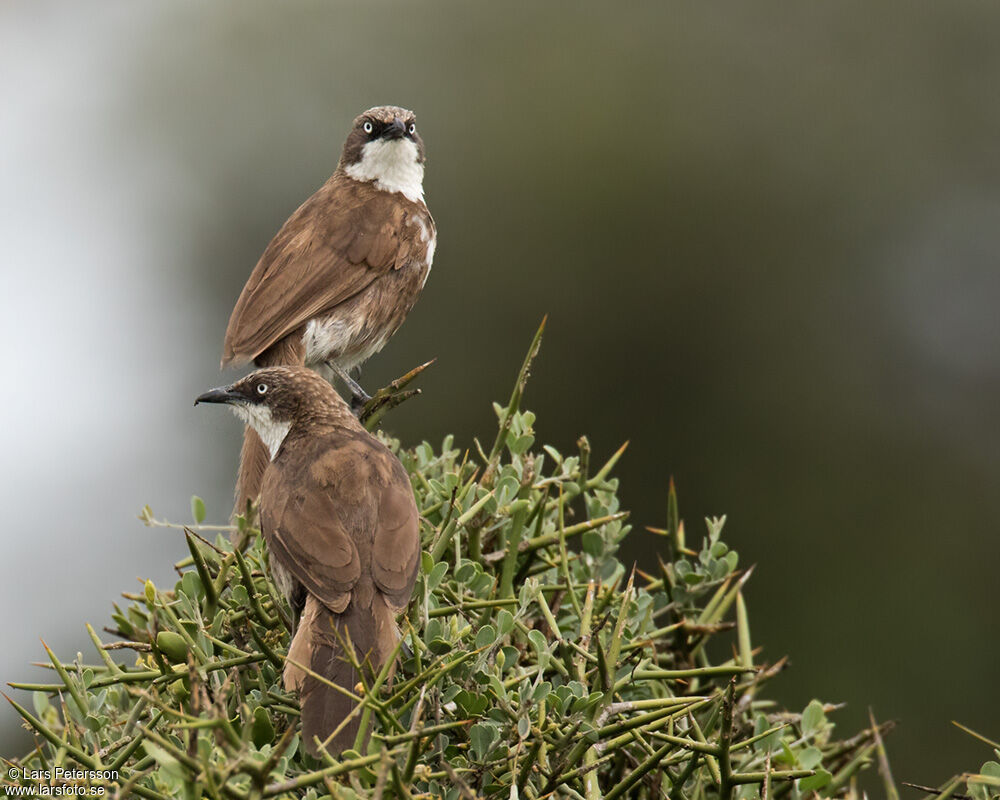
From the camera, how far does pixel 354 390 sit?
391 cm

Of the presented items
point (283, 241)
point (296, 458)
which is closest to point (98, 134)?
point (283, 241)

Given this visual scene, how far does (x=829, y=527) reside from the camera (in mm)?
7027

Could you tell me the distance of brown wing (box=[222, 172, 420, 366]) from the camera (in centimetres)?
380

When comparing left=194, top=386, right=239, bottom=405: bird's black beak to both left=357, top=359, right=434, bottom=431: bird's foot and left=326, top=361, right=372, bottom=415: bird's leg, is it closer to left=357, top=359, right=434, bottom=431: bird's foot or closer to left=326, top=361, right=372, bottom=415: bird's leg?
left=326, top=361, right=372, bottom=415: bird's leg

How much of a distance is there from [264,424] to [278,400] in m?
0.08

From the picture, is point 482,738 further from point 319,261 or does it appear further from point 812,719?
point 319,261

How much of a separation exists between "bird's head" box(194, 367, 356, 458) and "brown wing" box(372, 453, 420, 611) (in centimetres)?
60

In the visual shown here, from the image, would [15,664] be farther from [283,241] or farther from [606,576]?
[606,576]

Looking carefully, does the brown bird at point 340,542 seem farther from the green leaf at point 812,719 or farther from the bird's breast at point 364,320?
the bird's breast at point 364,320

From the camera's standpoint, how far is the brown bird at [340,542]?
7.48 feet

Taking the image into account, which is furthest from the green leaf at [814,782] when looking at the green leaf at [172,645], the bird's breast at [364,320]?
the bird's breast at [364,320]

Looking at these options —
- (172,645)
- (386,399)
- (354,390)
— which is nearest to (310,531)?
(386,399)

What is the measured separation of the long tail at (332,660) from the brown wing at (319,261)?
147 cm

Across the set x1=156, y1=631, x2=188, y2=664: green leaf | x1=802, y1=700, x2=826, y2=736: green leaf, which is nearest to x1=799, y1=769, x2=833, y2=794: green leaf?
x1=802, y1=700, x2=826, y2=736: green leaf
